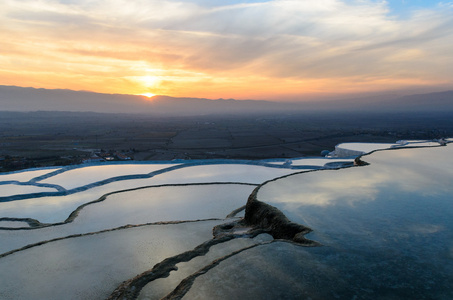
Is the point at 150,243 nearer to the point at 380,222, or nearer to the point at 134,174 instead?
the point at 380,222

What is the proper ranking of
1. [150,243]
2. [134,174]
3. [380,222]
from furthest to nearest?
[134,174] → [150,243] → [380,222]

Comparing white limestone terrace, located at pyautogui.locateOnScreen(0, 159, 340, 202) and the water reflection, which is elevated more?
the water reflection

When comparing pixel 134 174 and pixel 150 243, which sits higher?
pixel 150 243

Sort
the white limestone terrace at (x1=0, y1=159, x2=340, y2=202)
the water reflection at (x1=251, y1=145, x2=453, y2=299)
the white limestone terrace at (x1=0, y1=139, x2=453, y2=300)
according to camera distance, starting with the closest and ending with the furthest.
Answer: the water reflection at (x1=251, y1=145, x2=453, y2=299), the white limestone terrace at (x1=0, y1=139, x2=453, y2=300), the white limestone terrace at (x1=0, y1=159, x2=340, y2=202)

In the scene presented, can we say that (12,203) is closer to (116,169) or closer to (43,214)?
(43,214)

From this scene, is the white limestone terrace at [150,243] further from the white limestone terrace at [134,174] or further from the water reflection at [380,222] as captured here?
the white limestone terrace at [134,174]

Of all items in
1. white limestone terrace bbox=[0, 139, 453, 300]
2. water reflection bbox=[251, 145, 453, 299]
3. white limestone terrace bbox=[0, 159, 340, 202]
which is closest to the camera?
water reflection bbox=[251, 145, 453, 299]

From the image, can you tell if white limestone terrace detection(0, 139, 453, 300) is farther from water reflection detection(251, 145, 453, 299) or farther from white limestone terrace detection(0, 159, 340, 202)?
white limestone terrace detection(0, 159, 340, 202)

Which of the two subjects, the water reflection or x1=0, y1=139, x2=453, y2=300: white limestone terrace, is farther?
x1=0, y1=139, x2=453, y2=300: white limestone terrace

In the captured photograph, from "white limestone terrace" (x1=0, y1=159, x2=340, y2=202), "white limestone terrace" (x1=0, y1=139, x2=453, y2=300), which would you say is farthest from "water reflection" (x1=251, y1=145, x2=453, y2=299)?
"white limestone terrace" (x1=0, y1=159, x2=340, y2=202)

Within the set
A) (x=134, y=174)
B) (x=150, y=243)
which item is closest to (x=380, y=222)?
(x=150, y=243)

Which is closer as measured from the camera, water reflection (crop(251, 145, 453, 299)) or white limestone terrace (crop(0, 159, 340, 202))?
water reflection (crop(251, 145, 453, 299))
